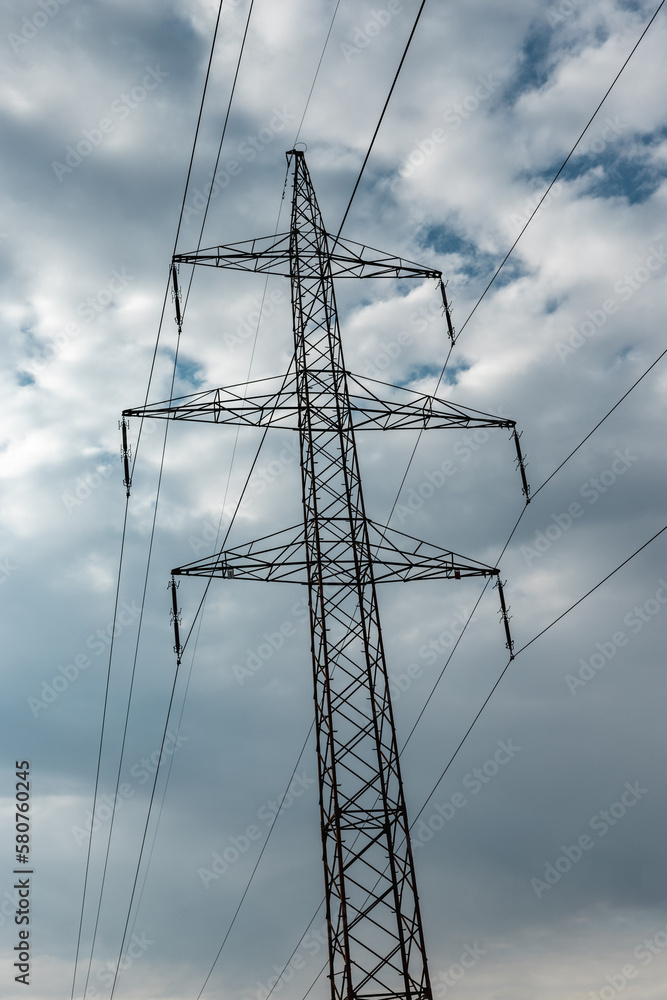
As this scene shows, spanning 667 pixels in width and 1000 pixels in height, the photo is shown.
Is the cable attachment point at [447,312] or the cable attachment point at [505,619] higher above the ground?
the cable attachment point at [447,312]

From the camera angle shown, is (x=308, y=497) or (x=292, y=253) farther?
(x=292, y=253)

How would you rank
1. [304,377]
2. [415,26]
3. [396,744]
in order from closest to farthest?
[415,26] < [396,744] < [304,377]

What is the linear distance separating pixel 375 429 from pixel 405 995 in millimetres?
12487

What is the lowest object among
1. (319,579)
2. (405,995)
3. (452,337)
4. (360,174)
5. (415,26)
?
(405,995)

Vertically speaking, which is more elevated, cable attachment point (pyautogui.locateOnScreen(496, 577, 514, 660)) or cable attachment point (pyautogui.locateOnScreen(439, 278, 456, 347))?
cable attachment point (pyautogui.locateOnScreen(439, 278, 456, 347))

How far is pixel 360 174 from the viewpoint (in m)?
16.8

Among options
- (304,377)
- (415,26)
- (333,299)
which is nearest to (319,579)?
(304,377)

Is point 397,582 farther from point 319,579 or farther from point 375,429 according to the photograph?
point 375,429

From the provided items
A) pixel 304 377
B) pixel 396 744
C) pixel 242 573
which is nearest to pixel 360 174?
pixel 304 377

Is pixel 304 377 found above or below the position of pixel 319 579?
above

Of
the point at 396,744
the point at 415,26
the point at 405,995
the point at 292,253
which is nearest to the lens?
the point at 415,26

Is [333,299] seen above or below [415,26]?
above

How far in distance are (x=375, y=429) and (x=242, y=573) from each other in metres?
4.87

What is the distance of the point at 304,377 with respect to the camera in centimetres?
2422
